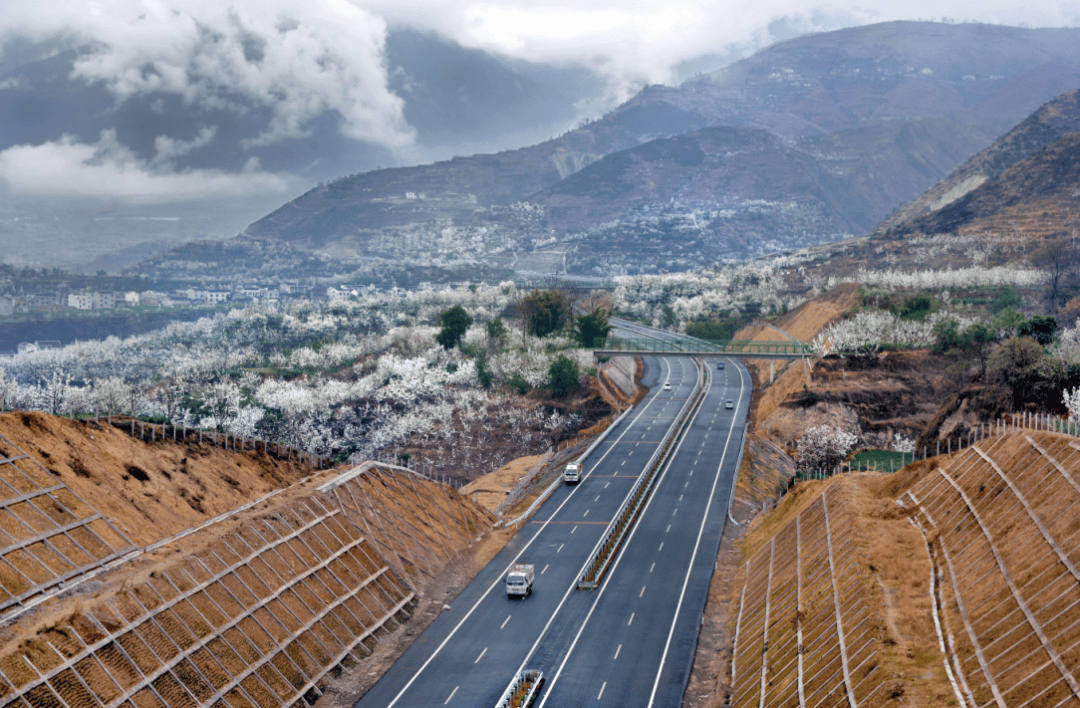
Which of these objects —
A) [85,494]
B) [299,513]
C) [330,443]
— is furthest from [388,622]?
[330,443]

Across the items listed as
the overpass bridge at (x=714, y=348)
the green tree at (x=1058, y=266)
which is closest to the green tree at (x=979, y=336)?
the overpass bridge at (x=714, y=348)

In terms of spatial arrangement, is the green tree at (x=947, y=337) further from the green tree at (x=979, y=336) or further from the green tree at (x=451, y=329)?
the green tree at (x=451, y=329)

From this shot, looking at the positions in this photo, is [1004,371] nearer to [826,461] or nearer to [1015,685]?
[826,461]

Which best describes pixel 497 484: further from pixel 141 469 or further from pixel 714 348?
pixel 714 348

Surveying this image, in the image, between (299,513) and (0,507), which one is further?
(299,513)

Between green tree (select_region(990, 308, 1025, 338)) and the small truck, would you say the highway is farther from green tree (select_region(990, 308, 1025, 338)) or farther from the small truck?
green tree (select_region(990, 308, 1025, 338))
